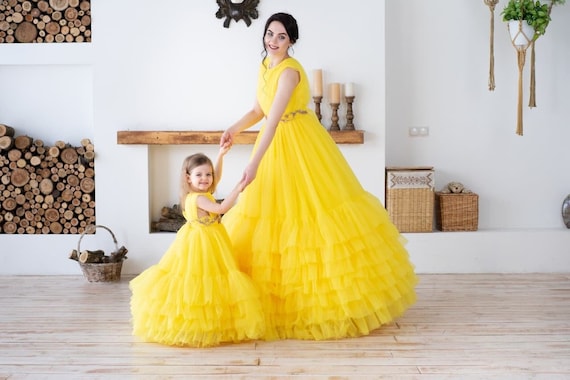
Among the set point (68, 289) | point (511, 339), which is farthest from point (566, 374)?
point (68, 289)

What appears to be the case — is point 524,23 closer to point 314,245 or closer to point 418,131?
point 418,131

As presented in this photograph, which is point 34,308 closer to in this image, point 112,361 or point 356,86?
point 112,361

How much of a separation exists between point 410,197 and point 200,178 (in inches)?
81.9

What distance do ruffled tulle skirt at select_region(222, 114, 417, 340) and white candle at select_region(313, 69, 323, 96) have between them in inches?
57.4

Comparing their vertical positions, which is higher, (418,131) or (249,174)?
(418,131)

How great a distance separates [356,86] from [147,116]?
150 centimetres

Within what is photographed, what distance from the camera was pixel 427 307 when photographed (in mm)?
4066

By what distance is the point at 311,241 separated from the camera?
11.0ft

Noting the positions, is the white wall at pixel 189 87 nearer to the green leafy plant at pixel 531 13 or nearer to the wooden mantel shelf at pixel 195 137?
the wooden mantel shelf at pixel 195 137

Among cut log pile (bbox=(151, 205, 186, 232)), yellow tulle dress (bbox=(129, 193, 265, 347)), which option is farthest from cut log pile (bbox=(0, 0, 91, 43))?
yellow tulle dress (bbox=(129, 193, 265, 347))

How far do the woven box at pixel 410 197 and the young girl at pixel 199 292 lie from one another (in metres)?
1.96

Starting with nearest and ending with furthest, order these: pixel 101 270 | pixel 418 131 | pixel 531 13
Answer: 1. pixel 101 270
2. pixel 531 13
3. pixel 418 131

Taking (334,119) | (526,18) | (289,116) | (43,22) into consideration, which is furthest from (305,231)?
(43,22)

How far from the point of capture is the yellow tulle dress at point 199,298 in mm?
3266
